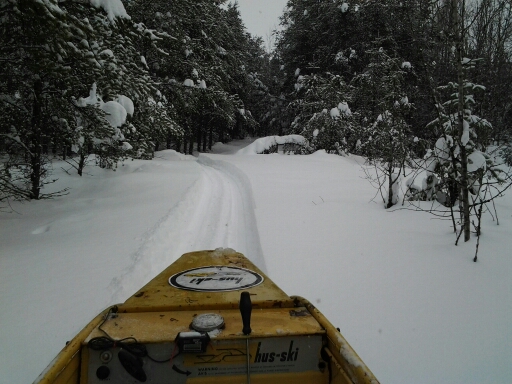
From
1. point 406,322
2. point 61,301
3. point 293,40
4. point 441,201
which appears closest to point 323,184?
point 441,201

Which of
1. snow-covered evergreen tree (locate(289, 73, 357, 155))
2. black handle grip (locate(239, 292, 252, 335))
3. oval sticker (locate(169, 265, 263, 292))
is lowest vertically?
oval sticker (locate(169, 265, 263, 292))

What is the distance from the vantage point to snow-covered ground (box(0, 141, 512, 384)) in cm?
289

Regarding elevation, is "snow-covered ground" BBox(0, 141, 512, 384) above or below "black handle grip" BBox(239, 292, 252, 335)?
below

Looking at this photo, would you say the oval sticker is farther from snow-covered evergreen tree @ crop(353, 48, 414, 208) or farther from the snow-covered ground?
snow-covered evergreen tree @ crop(353, 48, 414, 208)

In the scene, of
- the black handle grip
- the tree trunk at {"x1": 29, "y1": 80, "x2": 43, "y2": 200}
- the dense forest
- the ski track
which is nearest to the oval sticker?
the black handle grip

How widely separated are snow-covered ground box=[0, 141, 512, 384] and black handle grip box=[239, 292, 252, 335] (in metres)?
1.37

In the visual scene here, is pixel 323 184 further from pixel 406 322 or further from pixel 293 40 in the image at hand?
pixel 293 40

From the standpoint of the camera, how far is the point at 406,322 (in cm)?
327

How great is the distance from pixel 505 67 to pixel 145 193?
11043mm

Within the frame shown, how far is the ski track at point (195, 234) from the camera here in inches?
180

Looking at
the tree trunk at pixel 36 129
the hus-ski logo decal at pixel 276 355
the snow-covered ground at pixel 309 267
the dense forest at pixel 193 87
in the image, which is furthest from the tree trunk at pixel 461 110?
the tree trunk at pixel 36 129

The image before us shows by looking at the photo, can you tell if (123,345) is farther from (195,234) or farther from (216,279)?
(195,234)

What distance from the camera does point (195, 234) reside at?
6625 millimetres

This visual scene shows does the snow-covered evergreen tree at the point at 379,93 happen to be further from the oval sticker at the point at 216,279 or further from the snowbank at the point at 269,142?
the oval sticker at the point at 216,279
